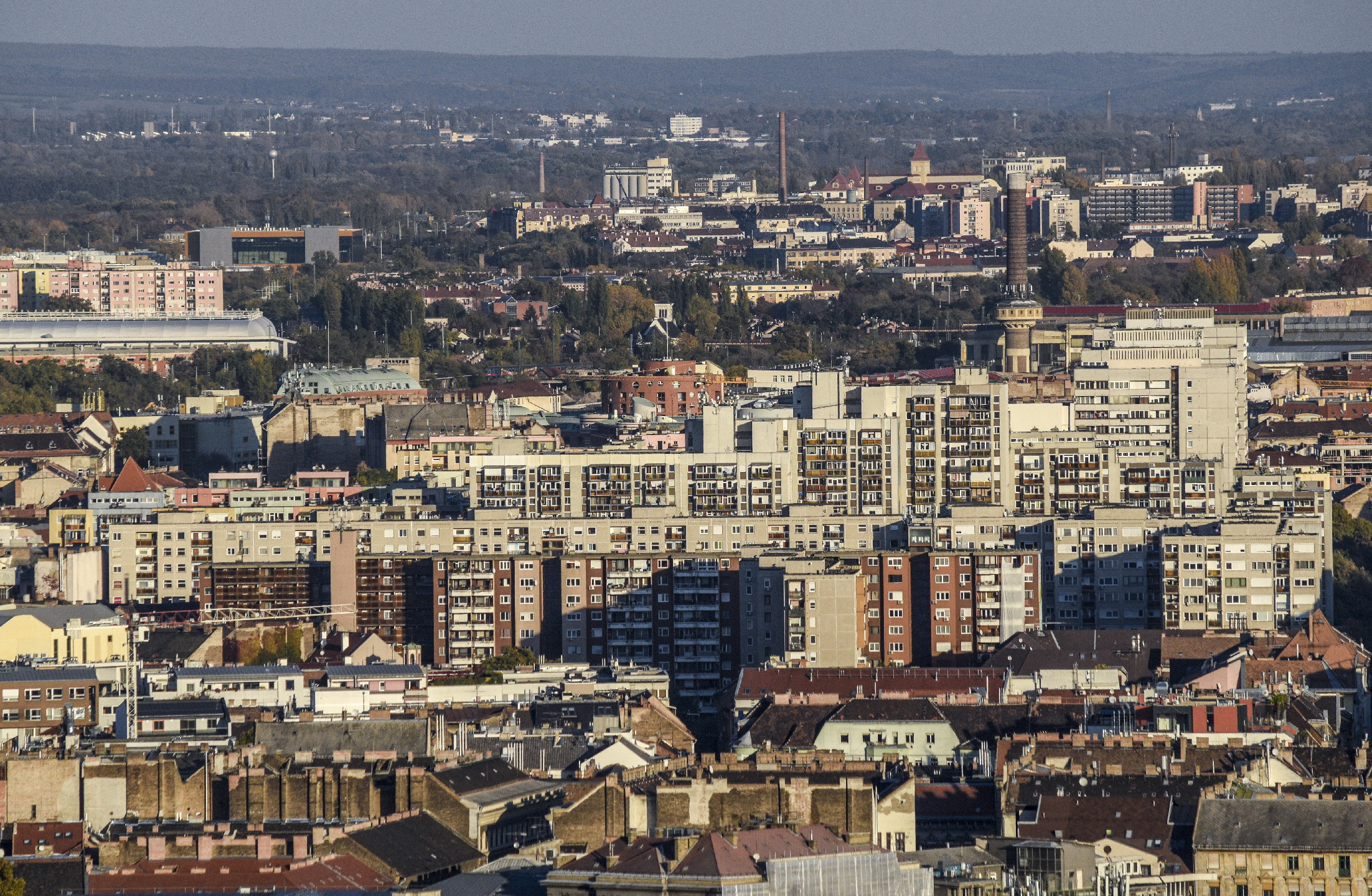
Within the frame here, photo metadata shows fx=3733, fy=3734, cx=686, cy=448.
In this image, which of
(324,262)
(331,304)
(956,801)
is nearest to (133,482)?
(956,801)

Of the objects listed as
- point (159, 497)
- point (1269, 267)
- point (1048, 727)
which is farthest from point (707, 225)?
point (1048, 727)

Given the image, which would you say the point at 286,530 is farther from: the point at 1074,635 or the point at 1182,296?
the point at 1182,296

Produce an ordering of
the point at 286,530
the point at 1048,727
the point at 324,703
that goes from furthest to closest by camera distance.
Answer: the point at 286,530 < the point at 324,703 < the point at 1048,727

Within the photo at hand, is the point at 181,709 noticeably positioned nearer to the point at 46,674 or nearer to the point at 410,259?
the point at 46,674

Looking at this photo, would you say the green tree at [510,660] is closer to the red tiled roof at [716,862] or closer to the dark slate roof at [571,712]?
the dark slate roof at [571,712]

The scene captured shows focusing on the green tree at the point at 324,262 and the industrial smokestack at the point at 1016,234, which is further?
the green tree at the point at 324,262

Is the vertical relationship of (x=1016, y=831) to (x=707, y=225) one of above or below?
below

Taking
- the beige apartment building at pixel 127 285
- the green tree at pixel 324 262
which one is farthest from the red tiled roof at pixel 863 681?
the green tree at pixel 324 262
